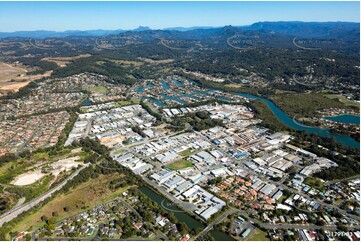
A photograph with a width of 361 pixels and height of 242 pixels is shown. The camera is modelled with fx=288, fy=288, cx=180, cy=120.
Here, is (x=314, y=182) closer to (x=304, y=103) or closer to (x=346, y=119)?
(x=346, y=119)

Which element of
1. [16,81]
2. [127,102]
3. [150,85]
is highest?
[16,81]

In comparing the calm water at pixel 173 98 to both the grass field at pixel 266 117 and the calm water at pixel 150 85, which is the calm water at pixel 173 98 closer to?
the calm water at pixel 150 85

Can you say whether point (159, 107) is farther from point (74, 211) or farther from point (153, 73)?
point (153, 73)

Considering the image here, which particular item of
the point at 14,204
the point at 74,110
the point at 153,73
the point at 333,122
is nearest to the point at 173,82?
the point at 153,73

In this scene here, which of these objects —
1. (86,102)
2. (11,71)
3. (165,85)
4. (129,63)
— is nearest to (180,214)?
(86,102)

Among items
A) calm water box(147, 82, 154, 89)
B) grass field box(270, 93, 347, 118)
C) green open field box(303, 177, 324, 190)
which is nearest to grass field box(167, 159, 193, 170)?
green open field box(303, 177, 324, 190)

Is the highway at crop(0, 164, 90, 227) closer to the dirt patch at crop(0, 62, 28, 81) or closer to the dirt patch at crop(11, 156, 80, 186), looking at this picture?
the dirt patch at crop(11, 156, 80, 186)
